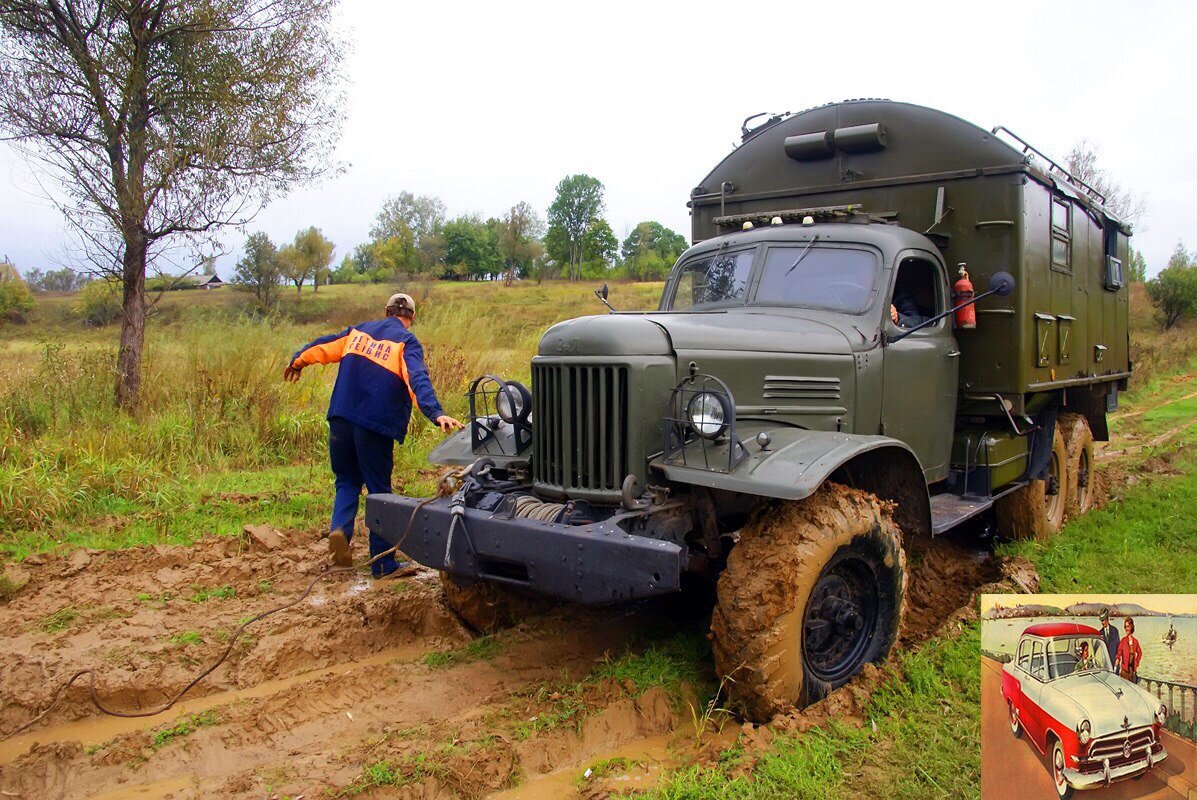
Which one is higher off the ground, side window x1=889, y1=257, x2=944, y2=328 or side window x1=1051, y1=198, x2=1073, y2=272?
side window x1=1051, y1=198, x2=1073, y2=272

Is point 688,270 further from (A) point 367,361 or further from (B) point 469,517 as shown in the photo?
(B) point 469,517

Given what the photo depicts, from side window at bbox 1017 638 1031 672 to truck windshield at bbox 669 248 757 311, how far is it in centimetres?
331

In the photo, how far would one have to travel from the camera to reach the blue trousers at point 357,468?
18.1 feet

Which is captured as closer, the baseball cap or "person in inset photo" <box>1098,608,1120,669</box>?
"person in inset photo" <box>1098,608,1120,669</box>


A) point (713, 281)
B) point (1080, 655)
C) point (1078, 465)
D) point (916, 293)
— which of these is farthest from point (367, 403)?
point (1078, 465)

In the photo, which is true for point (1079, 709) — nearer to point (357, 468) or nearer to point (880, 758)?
point (880, 758)

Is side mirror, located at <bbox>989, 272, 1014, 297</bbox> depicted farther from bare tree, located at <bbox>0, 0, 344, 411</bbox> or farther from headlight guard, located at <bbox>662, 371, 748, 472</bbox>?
bare tree, located at <bbox>0, 0, 344, 411</bbox>

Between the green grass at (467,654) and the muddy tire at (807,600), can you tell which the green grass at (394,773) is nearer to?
the green grass at (467,654)

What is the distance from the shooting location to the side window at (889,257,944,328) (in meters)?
5.44

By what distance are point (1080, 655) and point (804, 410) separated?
7.99 feet

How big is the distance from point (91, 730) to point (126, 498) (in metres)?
3.86

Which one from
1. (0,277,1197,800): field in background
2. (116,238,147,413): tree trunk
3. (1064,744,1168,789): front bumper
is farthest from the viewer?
(116,238,147,413): tree trunk

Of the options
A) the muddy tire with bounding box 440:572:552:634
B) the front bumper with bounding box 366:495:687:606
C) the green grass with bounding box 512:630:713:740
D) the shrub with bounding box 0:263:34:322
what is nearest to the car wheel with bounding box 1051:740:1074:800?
the front bumper with bounding box 366:495:687:606

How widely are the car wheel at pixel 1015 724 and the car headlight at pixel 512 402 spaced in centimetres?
303
